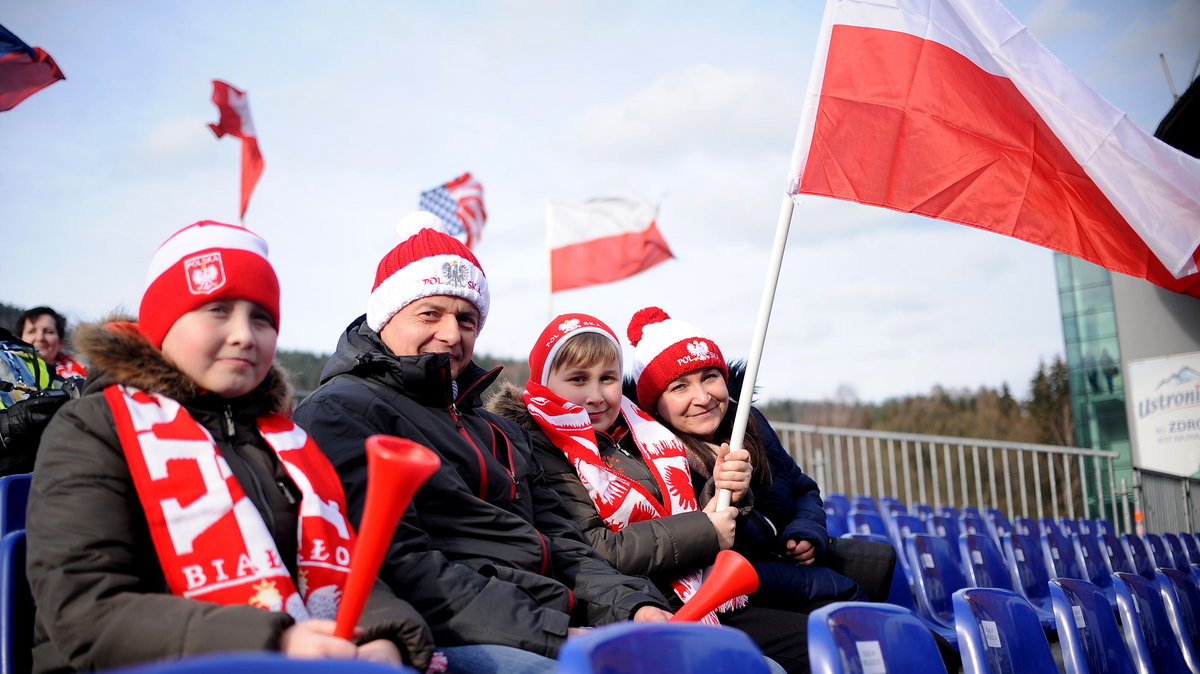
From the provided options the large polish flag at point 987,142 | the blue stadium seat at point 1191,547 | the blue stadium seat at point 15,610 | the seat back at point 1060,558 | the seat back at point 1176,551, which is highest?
the large polish flag at point 987,142

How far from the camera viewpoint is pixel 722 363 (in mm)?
3955

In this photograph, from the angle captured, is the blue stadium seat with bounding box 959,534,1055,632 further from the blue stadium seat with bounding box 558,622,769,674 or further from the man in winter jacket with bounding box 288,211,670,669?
the blue stadium seat with bounding box 558,622,769,674

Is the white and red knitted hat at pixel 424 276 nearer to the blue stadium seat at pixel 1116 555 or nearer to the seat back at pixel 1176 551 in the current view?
the blue stadium seat at pixel 1116 555

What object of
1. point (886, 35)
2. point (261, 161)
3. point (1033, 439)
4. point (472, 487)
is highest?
point (261, 161)

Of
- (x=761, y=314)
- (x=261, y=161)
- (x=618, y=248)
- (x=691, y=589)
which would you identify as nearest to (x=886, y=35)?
(x=761, y=314)

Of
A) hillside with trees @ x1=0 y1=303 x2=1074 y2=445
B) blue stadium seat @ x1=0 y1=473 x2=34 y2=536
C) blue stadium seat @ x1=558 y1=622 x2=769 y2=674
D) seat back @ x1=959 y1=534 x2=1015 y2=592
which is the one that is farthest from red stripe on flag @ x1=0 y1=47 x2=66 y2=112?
hillside with trees @ x1=0 y1=303 x2=1074 y2=445

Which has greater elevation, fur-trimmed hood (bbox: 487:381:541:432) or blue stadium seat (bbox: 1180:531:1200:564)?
fur-trimmed hood (bbox: 487:381:541:432)

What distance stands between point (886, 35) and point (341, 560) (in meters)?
2.84

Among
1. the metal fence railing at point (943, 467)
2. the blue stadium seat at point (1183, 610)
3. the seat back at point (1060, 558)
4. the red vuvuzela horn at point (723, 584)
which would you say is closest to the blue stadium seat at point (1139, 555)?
the seat back at point (1060, 558)

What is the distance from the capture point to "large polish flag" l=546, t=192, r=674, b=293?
10.6 meters

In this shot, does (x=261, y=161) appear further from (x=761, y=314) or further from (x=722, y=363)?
(x=761, y=314)

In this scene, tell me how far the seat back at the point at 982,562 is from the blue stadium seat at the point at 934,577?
0.07 m

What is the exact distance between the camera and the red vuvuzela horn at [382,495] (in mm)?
1427

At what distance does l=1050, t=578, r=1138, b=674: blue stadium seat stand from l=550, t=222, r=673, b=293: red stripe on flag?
25.2ft
